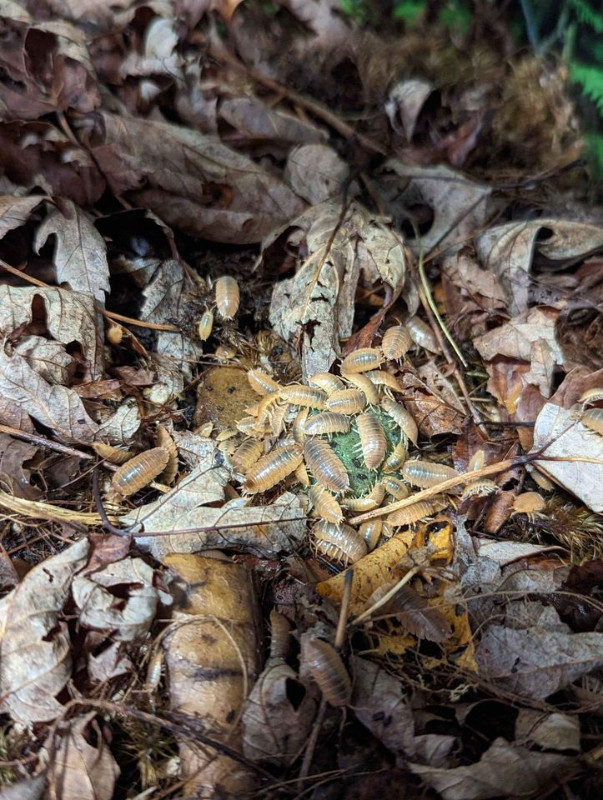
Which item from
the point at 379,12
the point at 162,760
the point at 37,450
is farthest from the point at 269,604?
the point at 379,12

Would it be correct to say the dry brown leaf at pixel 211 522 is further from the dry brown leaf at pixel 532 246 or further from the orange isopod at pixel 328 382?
the dry brown leaf at pixel 532 246

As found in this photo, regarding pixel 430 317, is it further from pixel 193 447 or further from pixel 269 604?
pixel 269 604

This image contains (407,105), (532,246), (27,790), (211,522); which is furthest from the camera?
(407,105)

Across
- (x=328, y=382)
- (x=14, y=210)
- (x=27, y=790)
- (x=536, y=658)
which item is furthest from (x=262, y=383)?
(x=27, y=790)

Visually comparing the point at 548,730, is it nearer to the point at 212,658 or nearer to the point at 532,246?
the point at 212,658

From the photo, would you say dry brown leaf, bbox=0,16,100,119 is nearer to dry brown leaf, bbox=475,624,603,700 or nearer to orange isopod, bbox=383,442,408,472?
orange isopod, bbox=383,442,408,472

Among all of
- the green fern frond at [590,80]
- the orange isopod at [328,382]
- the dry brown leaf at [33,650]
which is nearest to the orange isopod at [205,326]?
the orange isopod at [328,382]
